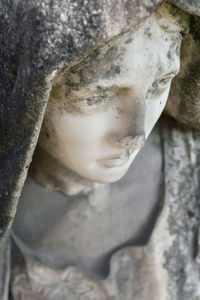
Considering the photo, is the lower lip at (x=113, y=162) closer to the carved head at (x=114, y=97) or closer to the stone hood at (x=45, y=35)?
the carved head at (x=114, y=97)

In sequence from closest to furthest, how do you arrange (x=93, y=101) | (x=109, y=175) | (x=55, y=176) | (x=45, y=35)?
(x=45, y=35)
(x=93, y=101)
(x=109, y=175)
(x=55, y=176)

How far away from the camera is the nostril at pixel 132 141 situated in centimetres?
87

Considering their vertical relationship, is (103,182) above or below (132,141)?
below

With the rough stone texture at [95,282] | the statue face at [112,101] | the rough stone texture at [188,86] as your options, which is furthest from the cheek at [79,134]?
the rough stone texture at [95,282]

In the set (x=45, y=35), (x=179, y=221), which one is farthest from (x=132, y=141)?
(x=179, y=221)

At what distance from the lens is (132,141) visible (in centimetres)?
88

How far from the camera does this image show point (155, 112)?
0.94 meters

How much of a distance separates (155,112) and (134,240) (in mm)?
357

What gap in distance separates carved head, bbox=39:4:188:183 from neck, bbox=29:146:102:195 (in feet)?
0.43

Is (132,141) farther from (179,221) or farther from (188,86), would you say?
(179,221)

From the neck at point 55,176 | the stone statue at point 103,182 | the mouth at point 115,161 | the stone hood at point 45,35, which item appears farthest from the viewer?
the neck at point 55,176

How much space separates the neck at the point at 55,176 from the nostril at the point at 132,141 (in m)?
0.22

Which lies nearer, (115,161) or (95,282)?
(115,161)

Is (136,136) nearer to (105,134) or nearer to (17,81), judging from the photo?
(105,134)
